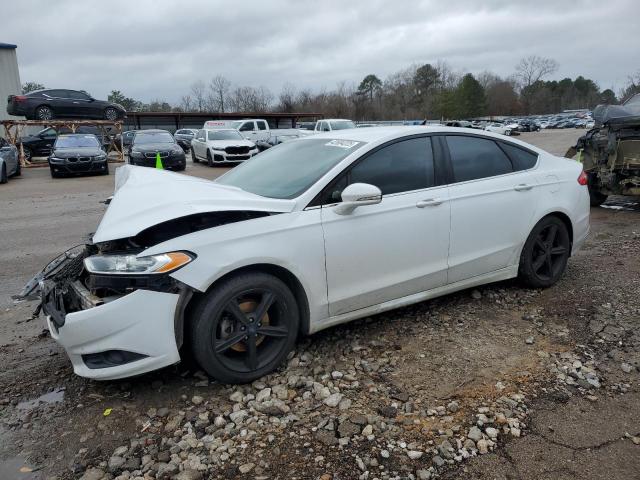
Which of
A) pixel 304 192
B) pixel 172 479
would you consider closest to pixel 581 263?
pixel 304 192

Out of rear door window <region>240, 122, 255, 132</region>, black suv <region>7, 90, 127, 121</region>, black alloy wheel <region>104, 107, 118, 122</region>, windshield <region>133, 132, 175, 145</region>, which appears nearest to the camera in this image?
windshield <region>133, 132, 175, 145</region>

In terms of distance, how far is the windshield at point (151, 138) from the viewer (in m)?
18.9

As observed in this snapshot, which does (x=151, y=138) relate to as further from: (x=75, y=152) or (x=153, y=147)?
(x=75, y=152)

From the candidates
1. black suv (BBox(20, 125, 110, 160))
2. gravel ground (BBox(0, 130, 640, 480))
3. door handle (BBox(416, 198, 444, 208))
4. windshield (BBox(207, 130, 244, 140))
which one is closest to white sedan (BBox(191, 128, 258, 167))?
windshield (BBox(207, 130, 244, 140))

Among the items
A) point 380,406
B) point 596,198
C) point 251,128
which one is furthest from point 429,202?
point 251,128

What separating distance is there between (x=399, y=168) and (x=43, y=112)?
24.7m

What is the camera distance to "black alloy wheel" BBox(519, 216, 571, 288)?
4.51 meters

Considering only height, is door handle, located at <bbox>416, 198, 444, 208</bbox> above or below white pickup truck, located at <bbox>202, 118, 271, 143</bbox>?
below

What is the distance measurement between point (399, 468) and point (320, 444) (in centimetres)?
43

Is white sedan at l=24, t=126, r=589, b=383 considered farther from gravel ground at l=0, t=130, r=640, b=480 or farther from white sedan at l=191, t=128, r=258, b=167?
white sedan at l=191, t=128, r=258, b=167

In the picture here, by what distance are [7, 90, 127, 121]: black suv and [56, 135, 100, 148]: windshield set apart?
629cm

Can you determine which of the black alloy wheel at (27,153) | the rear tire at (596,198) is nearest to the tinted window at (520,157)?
the rear tire at (596,198)

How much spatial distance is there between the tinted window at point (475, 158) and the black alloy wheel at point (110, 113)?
24.5m

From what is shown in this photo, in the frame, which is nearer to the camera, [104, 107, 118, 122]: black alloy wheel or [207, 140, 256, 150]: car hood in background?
[207, 140, 256, 150]: car hood in background
